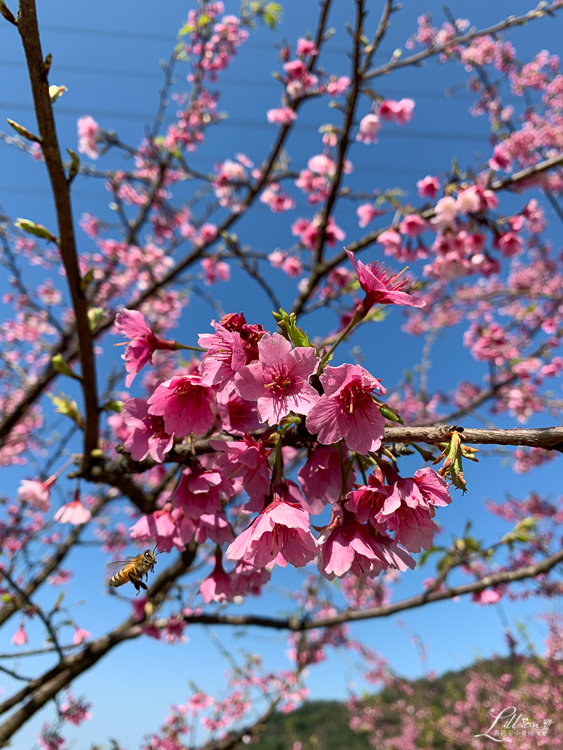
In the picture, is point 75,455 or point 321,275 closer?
point 75,455

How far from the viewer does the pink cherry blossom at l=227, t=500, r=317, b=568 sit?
94 centimetres

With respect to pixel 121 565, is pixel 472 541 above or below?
below

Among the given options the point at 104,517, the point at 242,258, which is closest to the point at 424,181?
the point at 242,258

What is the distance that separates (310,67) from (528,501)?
1043 centimetres

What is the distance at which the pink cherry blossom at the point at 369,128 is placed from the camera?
3.54 m

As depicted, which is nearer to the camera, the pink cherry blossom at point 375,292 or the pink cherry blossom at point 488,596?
the pink cherry blossom at point 375,292

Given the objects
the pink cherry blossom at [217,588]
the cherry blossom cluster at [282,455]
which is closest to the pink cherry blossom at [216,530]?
the cherry blossom cluster at [282,455]

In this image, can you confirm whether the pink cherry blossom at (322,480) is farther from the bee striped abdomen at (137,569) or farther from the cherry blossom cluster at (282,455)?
the bee striped abdomen at (137,569)

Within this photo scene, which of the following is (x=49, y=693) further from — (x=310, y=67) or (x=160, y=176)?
(x=310, y=67)

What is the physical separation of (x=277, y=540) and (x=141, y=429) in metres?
0.58

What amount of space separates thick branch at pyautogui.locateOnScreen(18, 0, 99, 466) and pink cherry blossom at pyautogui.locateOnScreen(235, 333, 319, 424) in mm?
1055

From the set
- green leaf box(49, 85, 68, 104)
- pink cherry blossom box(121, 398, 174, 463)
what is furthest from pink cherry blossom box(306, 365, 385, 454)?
green leaf box(49, 85, 68, 104)

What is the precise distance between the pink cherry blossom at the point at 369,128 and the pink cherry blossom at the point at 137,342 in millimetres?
3233

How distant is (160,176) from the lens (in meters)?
4.53
